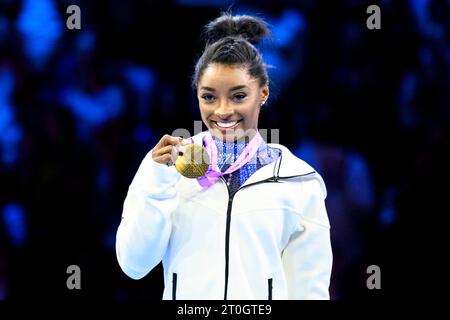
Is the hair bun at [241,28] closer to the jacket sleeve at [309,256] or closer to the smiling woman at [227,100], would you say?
the smiling woman at [227,100]

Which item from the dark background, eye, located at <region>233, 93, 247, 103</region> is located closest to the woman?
eye, located at <region>233, 93, 247, 103</region>

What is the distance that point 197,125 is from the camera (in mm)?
2045

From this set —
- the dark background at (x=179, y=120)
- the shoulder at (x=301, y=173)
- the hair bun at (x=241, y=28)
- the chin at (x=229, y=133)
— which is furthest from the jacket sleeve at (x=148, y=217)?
the dark background at (x=179, y=120)

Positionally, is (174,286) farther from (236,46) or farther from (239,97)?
(236,46)

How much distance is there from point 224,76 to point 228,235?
15.8 inches

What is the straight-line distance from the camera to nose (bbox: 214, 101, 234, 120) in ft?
5.89

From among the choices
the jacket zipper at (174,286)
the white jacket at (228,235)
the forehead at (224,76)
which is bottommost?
the jacket zipper at (174,286)

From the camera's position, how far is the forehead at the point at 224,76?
5.92 ft

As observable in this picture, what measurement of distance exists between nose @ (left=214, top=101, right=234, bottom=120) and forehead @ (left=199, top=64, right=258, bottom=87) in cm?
5

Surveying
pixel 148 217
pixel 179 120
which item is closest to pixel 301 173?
pixel 148 217

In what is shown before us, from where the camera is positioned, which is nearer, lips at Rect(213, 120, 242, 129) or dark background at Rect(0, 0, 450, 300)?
lips at Rect(213, 120, 242, 129)

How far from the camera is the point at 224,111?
1.79 metres

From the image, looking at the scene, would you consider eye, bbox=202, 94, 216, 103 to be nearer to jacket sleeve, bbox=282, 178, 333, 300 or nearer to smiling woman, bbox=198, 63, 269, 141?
smiling woman, bbox=198, 63, 269, 141
